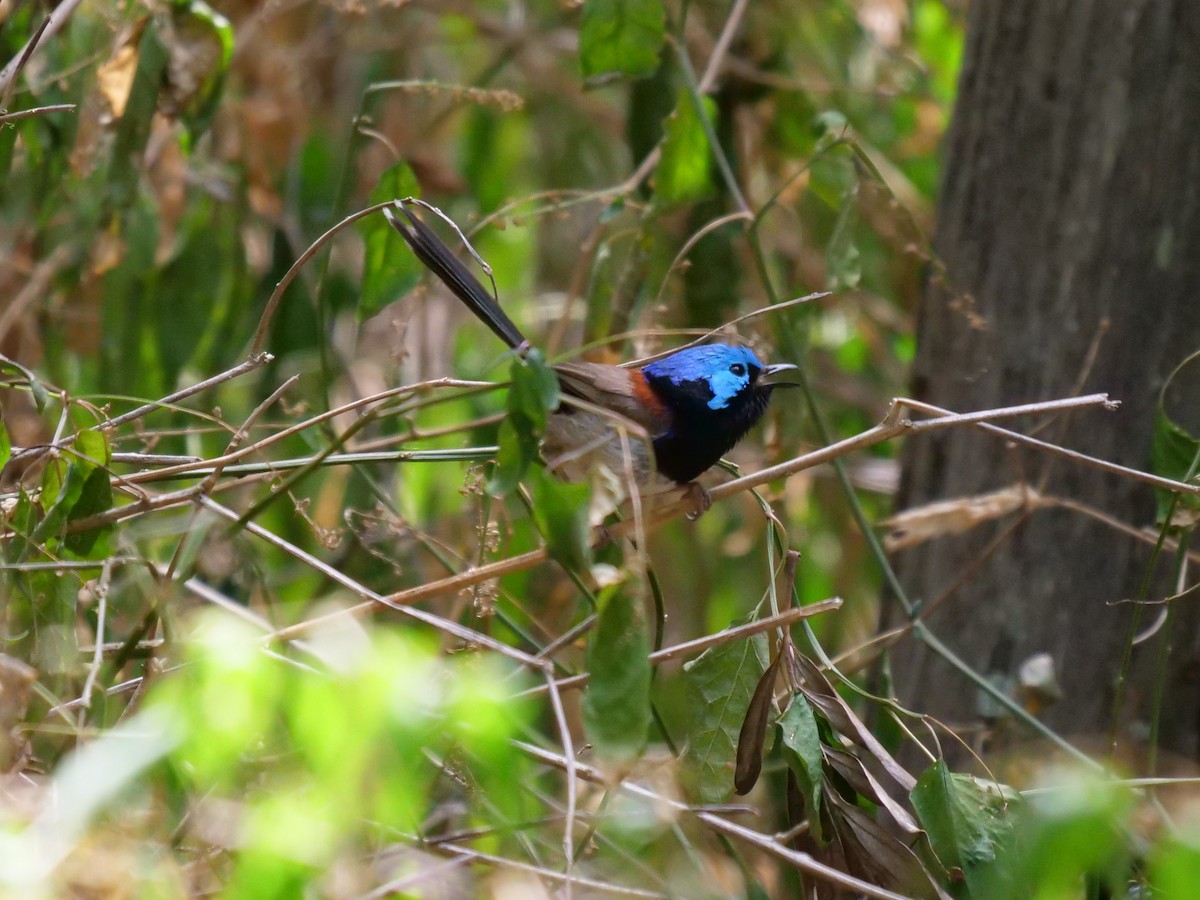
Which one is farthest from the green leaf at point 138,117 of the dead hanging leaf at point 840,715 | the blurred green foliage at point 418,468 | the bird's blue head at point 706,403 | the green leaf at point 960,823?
the green leaf at point 960,823

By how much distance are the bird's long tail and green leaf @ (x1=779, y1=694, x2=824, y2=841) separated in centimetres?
108

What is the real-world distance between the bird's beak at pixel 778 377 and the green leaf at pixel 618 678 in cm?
180

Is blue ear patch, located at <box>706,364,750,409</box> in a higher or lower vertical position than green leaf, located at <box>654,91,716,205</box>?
lower

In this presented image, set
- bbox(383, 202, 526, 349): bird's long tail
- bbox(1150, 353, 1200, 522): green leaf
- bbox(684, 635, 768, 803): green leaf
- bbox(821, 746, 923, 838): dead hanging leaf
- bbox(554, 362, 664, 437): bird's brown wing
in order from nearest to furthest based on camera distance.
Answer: bbox(821, 746, 923, 838): dead hanging leaf → bbox(684, 635, 768, 803): green leaf → bbox(1150, 353, 1200, 522): green leaf → bbox(383, 202, 526, 349): bird's long tail → bbox(554, 362, 664, 437): bird's brown wing

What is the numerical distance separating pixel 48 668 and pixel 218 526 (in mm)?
580

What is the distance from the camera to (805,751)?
2.08 metres

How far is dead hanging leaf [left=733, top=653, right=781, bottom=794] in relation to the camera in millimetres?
2109

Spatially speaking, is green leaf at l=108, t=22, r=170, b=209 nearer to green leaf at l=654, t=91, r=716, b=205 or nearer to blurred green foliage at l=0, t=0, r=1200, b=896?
blurred green foliage at l=0, t=0, r=1200, b=896

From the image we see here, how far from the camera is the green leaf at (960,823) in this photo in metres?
2.08

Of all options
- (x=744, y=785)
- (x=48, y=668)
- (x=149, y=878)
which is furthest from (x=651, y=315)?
(x=149, y=878)

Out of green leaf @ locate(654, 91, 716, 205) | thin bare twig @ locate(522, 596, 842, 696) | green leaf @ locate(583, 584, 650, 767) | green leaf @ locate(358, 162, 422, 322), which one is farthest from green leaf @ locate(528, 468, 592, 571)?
green leaf @ locate(654, 91, 716, 205)

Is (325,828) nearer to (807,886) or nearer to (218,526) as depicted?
(807,886)

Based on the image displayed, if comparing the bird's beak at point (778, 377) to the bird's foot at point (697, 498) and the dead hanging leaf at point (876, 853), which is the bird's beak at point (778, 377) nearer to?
the bird's foot at point (697, 498)

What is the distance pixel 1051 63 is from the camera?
10.6 feet
